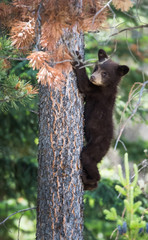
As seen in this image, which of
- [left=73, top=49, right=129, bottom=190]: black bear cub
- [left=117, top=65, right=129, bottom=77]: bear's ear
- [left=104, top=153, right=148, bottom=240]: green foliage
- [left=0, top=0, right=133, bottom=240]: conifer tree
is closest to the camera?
[left=104, top=153, right=148, bottom=240]: green foliage

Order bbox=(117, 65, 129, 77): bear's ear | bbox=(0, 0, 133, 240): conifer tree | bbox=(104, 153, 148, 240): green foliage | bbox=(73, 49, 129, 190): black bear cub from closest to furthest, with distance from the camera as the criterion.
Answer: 1. bbox=(104, 153, 148, 240): green foliage
2. bbox=(0, 0, 133, 240): conifer tree
3. bbox=(73, 49, 129, 190): black bear cub
4. bbox=(117, 65, 129, 77): bear's ear

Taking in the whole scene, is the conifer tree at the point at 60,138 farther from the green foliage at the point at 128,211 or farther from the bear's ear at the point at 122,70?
the green foliage at the point at 128,211

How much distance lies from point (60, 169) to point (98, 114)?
3.77 ft

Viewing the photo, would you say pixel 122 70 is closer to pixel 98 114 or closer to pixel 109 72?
pixel 109 72

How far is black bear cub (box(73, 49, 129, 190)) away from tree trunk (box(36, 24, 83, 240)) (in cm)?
41

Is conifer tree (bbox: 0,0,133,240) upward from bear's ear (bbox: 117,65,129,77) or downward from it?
downward

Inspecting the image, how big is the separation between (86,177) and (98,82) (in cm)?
117

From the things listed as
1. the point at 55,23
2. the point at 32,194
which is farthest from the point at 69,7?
the point at 32,194

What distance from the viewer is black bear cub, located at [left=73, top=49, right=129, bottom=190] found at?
4082 millimetres

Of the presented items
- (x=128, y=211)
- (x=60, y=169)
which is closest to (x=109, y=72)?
(x=60, y=169)

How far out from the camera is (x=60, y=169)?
346 centimetres

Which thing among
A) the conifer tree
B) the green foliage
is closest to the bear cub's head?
the conifer tree

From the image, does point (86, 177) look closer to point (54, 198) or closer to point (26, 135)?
point (54, 198)

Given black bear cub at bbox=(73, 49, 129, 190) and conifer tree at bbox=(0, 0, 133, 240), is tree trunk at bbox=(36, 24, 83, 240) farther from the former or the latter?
black bear cub at bbox=(73, 49, 129, 190)
